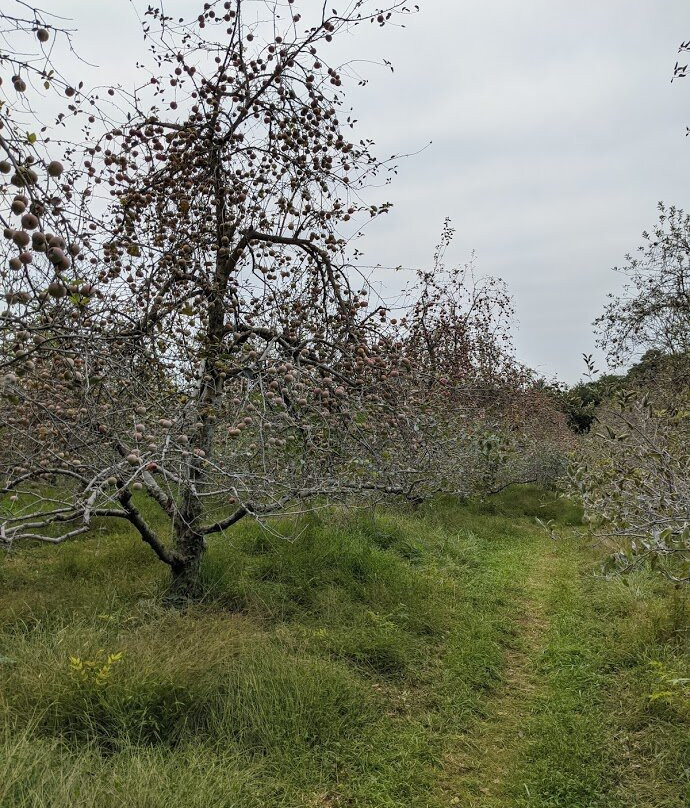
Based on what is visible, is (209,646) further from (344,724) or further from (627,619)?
(627,619)

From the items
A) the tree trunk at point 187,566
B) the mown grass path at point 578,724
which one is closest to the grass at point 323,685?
the mown grass path at point 578,724

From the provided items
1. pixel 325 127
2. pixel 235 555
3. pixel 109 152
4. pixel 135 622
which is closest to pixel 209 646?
pixel 135 622

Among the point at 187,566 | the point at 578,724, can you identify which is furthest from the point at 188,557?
the point at 578,724

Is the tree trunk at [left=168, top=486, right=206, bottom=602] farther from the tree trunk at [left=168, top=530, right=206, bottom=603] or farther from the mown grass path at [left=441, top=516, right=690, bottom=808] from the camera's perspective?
the mown grass path at [left=441, top=516, right=690, bottom=808]

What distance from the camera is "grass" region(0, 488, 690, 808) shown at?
10.4 ft

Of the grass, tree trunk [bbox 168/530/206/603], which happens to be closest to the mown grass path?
the grass

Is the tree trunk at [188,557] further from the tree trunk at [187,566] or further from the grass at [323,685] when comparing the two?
the grass at [323,685]

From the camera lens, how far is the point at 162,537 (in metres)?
6.91

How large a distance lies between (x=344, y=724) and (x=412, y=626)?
5.60 feet

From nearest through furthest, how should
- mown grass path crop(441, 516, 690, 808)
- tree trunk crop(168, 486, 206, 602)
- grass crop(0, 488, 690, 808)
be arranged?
grass crop(0, 488, 690, 808) → mown grass path crop(441, 516, 690, 808) → tree trunk crop(168, 486, 206, 602)

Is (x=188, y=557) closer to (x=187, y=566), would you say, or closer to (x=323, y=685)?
(x=187, y=566)

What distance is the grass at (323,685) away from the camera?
125 inches

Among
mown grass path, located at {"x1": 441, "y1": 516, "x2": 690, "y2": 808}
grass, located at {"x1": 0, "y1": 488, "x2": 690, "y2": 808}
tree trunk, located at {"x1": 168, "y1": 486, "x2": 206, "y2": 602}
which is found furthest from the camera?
tree trunk, located at {"x1": 168, "y1": 486, "x2": 206, "y2": 602}

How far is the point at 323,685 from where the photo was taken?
392 centimetres
